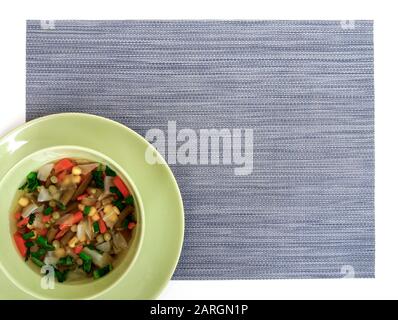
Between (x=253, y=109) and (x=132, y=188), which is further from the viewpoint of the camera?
(x=253, y=109)

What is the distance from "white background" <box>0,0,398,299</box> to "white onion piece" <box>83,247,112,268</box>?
16cm

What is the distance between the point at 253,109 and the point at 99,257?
1.62 ft

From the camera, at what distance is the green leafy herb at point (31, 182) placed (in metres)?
1.12

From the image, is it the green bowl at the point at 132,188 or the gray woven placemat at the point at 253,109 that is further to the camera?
the gray woven placemat at the point at 253,109

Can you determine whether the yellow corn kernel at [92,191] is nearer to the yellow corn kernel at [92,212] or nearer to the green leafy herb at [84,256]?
the yellow corn kernel at [92,212]

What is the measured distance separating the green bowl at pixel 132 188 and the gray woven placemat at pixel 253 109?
0.10m

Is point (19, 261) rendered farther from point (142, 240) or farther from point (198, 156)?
point (198, 156)

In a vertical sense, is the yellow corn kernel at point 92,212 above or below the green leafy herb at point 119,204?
below

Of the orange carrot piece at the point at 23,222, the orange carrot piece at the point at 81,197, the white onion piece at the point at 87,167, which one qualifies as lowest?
the orange carrot piece at the point at 23,222

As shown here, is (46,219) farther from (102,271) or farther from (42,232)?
(102,271)

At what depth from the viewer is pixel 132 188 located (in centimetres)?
107
